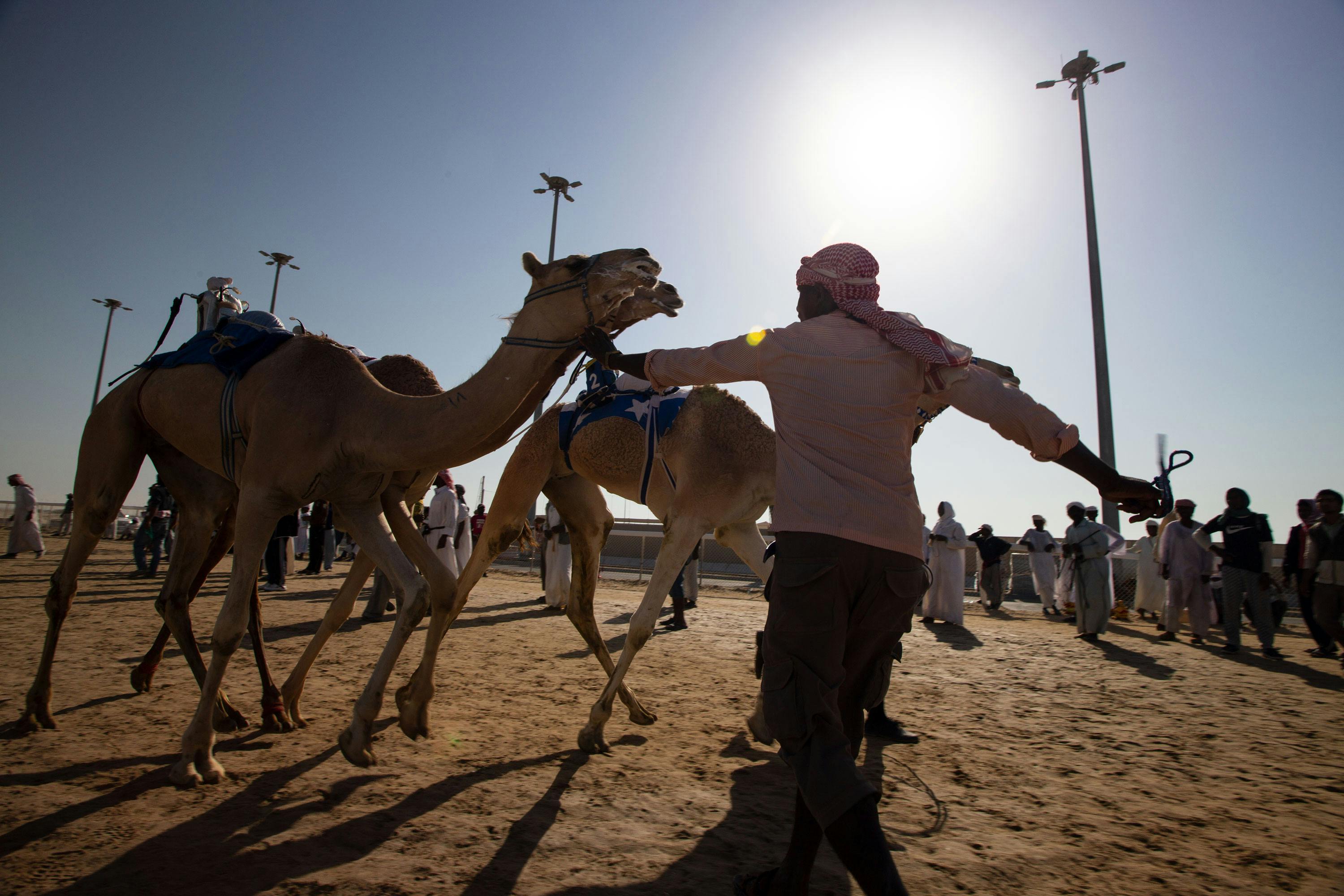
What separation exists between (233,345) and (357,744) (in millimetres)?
2525

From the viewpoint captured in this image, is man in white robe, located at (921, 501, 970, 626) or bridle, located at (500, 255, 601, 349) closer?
bridle, located at (500, 255, 601, 349)

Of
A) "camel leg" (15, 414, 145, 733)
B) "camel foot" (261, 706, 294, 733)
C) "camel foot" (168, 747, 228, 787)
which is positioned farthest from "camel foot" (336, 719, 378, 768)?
"camel leg" (15, 414, 145, 733)

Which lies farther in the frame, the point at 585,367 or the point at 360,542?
the point at 360,542

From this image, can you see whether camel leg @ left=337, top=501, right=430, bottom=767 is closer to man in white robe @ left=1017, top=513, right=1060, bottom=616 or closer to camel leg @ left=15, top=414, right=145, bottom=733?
camel leg @ left=15, top=414, right=145, bottom=733

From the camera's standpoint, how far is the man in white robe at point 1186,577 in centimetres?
1106

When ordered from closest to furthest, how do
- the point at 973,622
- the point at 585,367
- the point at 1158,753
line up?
the point at 585,367
the point at 1158,753
the point at 973,622

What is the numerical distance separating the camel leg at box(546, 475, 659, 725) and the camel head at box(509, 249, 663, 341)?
2.41 m

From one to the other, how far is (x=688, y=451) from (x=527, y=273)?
6.25 feet

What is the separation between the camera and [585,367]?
361 cm

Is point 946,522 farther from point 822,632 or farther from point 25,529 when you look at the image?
point 25,529

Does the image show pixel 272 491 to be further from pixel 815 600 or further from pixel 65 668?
pixel 65 668

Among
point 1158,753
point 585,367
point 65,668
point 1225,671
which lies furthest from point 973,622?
point 65,668

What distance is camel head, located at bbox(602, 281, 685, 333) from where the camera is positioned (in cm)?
345

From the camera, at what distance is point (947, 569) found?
13.0 metres
